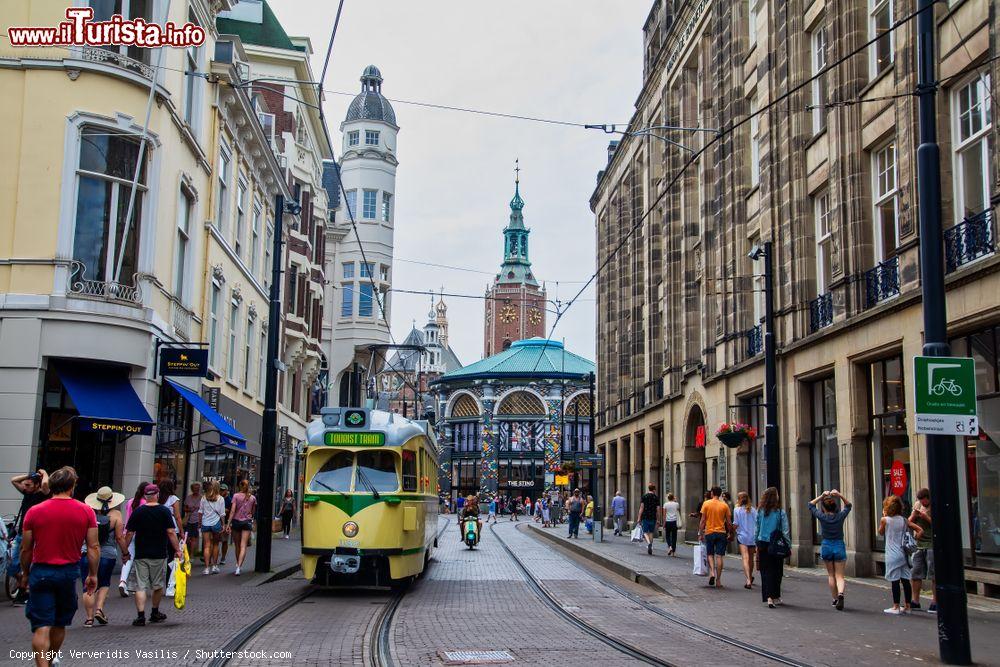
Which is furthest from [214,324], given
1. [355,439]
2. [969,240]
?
[969,240]

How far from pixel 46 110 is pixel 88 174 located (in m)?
1.32

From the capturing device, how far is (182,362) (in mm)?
20891

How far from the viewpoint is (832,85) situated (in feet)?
72.9

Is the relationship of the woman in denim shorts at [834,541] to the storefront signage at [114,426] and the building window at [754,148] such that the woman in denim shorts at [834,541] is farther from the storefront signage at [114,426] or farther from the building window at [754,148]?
the building window at [754,148]

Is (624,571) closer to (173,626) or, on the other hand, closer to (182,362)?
(182,362)

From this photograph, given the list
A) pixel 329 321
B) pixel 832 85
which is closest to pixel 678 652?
pixel 832 85

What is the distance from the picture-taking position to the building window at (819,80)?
23.6 metres

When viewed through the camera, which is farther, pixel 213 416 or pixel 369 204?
pixel 369 204

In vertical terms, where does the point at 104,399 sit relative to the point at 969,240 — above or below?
below

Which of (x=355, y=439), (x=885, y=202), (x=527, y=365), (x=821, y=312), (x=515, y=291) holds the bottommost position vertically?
(x=355, y=439)

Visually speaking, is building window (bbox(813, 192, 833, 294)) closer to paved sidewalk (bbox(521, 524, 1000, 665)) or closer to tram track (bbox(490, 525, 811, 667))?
paved sidewalk (bbox(521, 524, 1000, 665))

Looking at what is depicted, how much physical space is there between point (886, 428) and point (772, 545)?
566 centimetres

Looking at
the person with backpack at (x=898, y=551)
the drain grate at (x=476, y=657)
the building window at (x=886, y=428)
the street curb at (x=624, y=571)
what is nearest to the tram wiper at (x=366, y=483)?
the street curb at (x=624, y=571)

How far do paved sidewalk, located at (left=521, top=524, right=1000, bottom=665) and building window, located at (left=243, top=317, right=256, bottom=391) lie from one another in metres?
14.7
